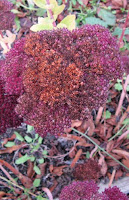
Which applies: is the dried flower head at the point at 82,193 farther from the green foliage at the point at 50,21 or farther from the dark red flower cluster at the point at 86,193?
the green foliage at the point at 50,21

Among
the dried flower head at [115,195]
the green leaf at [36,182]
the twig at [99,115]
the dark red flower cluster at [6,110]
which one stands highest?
the dark red flower cluster at [6,110]

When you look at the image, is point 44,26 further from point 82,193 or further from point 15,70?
point 82,193

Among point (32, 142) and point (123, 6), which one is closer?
point (32, 142)

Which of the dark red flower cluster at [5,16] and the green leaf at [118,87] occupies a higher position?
the dark red flower cluster at [5,16]

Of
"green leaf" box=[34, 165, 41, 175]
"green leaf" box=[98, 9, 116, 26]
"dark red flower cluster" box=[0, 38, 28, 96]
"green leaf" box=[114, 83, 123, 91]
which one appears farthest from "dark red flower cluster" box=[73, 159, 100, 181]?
"green leaf" box=[98, 9, 116, 26]

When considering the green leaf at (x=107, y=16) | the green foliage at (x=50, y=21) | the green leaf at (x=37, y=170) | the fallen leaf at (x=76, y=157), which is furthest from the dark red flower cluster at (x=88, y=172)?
the green leaf at (x=107, y=16)

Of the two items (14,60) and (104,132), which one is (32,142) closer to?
(104,132)

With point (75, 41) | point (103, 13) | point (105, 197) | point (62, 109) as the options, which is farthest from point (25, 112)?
point (103, 13)
